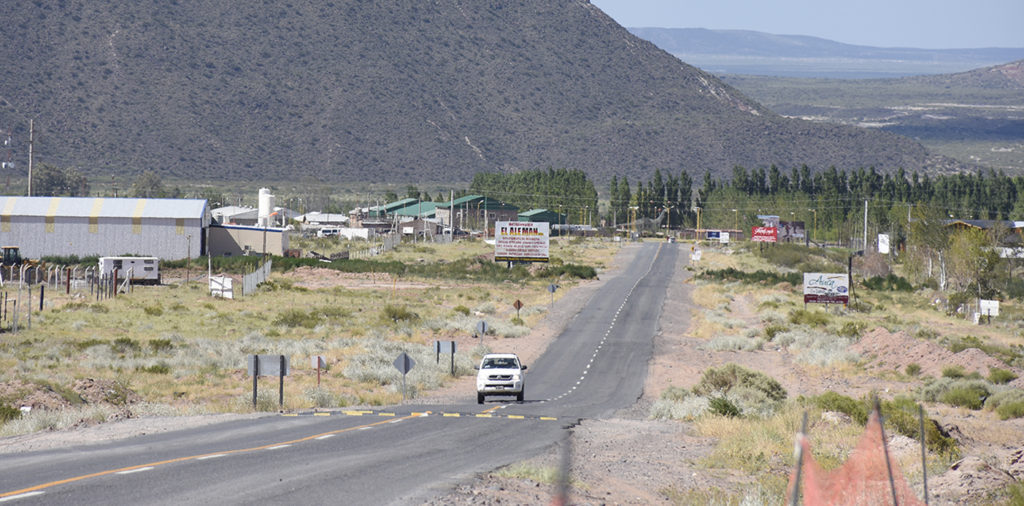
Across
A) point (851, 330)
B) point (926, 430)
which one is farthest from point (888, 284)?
point (926, 430)

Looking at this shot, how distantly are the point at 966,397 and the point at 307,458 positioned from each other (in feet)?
74.2

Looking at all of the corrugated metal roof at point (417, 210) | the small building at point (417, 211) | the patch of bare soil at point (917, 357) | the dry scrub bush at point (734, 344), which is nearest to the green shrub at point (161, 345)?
the dry scrub bush at point (734, 344)

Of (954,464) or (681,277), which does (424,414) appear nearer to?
(954,464)

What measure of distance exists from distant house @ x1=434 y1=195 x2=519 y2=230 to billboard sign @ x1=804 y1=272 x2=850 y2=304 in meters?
103

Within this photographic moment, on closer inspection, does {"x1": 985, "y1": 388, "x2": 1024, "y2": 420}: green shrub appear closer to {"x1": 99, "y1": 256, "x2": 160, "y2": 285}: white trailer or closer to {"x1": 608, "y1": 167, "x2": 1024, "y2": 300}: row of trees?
{"x1": 608, "y1": 167, "x2": 1024, "y2": 300}: row of trees

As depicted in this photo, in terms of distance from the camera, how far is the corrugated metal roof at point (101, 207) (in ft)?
296

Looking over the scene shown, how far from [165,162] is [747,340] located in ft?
519

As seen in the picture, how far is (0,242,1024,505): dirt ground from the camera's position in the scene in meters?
16.8

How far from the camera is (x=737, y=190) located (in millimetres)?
182875

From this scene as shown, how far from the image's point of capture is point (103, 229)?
90.6m

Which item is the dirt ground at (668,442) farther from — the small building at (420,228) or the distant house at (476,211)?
the distant house at (476,211)

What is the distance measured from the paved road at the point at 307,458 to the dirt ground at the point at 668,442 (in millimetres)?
836

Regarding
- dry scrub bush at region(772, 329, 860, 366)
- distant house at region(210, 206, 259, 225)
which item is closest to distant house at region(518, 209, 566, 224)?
distant house at region(210, 206, 259, 225)

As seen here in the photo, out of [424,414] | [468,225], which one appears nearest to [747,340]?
[424,414]
